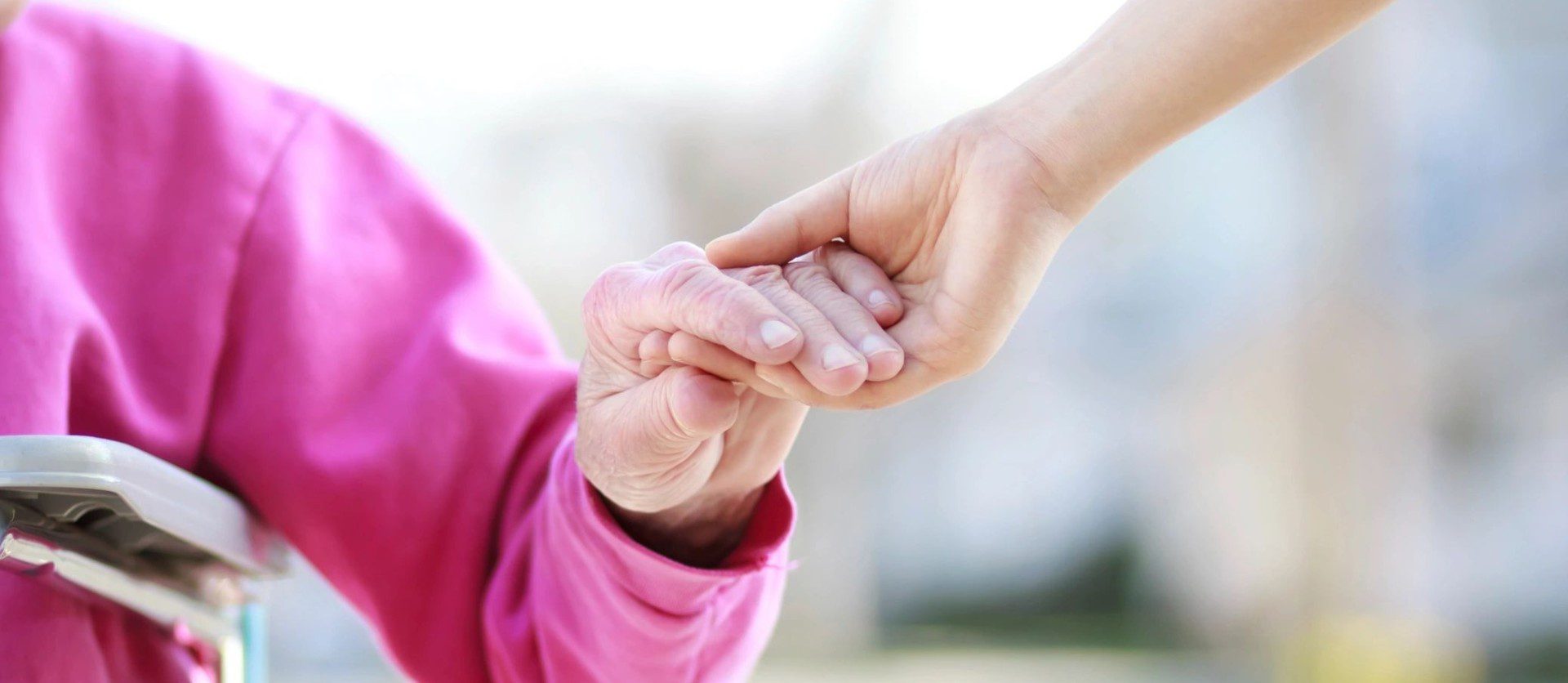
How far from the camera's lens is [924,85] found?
3447mm

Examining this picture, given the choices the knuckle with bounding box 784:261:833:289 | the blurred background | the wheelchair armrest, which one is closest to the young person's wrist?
the knuckle with bounding box 784:261:833:289

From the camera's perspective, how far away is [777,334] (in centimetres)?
51

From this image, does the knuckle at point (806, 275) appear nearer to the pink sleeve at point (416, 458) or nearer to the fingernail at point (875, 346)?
the fingernail at point (875, 346)

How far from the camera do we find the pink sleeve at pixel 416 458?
2.35 feet

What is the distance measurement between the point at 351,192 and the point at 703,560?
0.37 m

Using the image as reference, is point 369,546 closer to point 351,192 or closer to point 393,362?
point 393,362

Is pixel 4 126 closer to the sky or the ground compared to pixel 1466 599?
closer to the ground

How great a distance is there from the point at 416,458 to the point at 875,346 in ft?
1.18

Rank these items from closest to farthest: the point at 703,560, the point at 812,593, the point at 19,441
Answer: the point at 19,441
the point at 703,560
the point at 812,593

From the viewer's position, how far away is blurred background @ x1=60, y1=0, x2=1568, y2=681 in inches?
133

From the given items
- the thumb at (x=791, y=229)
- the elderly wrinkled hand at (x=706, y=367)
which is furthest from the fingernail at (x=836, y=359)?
the thumb at (x=791, y=229)

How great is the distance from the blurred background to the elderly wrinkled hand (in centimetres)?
279

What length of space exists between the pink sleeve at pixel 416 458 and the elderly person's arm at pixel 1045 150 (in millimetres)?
196

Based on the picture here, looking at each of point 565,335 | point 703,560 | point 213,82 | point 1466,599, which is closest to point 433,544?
point 703,560
